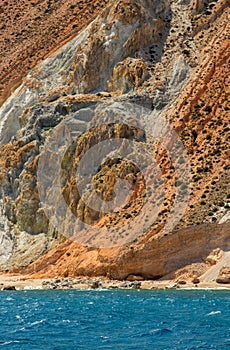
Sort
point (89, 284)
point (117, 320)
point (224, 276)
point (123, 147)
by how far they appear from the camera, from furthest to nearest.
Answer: point (123, 147)
point (89, 284)
point (224, 276)
point (117, 320)

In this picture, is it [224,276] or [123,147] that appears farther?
[123,147]

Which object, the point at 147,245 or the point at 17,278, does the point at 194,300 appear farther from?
the point at 17,278

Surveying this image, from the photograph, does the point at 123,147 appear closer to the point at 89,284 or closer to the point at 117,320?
the point at 89,284

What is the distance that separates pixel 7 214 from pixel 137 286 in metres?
26.8

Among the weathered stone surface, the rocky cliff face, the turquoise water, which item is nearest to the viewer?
A: the turquoise water

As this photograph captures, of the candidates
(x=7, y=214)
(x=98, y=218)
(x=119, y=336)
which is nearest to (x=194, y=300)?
(x=119, y=336)

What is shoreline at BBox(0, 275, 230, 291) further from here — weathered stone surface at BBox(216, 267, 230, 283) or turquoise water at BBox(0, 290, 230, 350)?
turquoise water at BBox(0, 290, 230, 350)

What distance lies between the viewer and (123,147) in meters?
75.1

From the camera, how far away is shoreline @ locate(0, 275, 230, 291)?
193 ft

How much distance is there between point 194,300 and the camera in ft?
159

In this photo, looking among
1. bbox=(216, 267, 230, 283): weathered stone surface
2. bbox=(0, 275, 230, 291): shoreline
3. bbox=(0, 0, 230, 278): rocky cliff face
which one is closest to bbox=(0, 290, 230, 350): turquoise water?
bbox=(0, 275, 230, 291): shoreline

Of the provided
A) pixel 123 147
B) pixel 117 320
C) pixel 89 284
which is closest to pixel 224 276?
pixel 89 284

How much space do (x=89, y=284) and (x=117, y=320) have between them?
25.6m

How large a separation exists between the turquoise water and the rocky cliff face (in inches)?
360
